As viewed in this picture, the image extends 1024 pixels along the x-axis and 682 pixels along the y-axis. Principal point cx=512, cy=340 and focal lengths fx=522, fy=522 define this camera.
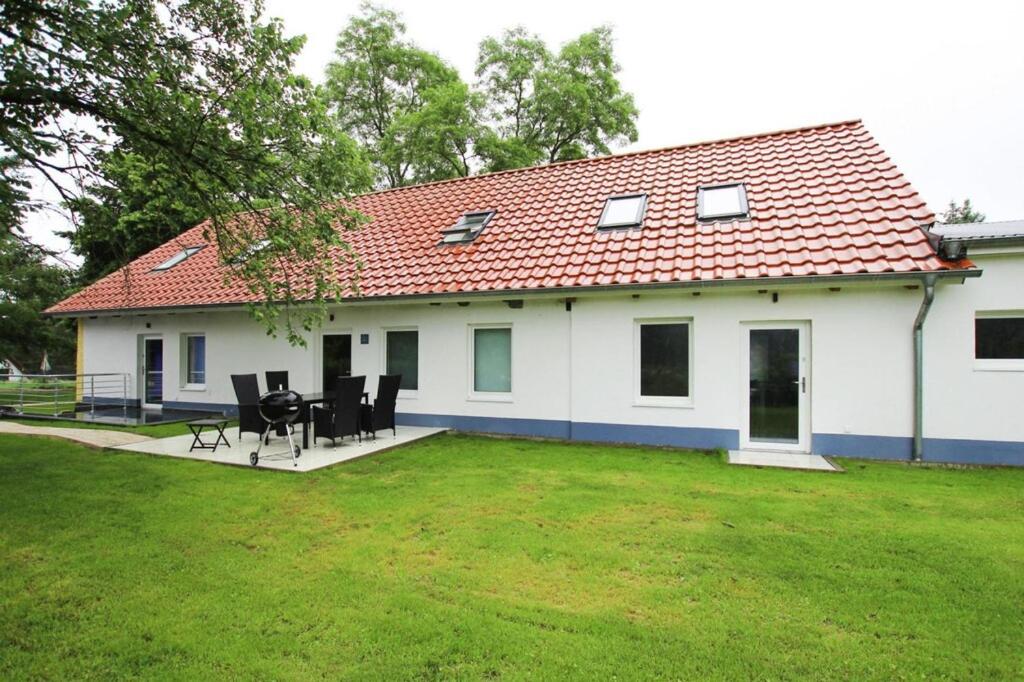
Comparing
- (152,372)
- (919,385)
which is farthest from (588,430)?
(152,372)

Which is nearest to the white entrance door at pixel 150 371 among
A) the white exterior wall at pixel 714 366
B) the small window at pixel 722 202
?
the white exterior wall at pixel 714 366

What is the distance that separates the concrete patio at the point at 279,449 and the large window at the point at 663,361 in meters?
4.25

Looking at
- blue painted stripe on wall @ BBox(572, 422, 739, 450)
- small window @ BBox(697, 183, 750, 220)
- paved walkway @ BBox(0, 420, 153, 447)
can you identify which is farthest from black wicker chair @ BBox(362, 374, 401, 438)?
small window @ BBox(697, 183, 750, 220)

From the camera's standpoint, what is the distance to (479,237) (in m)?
12.0

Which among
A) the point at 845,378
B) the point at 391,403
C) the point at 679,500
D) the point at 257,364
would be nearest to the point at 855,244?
the point at 845,378

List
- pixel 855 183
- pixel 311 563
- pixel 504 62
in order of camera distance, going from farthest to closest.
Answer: pixel 504 62 → pixel 855 183 → pixel 311 563

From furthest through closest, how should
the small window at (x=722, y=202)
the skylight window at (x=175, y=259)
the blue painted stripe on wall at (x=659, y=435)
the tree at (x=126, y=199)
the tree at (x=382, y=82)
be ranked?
the tree at (x=382, y=82), the skylight window at (x=175, y=259), the small window at (x=722, y=202), the blue painted stripe on wall at (x=659, y=435), the tree at (x=126, y=199)

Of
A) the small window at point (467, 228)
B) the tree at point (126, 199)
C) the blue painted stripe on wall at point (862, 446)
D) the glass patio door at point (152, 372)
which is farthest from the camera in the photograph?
the glass patio door at point (152, 372)

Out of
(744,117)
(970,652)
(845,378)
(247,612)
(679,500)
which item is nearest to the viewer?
(970,652)

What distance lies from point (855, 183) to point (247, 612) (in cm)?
1152

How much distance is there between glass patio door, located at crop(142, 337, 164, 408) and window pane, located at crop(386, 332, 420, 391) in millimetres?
8256

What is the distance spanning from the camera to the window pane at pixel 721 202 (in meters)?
10.0

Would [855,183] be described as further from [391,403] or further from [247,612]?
[247,612]

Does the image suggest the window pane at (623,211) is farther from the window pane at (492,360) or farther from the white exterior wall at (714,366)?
the window pane at (492,360)
